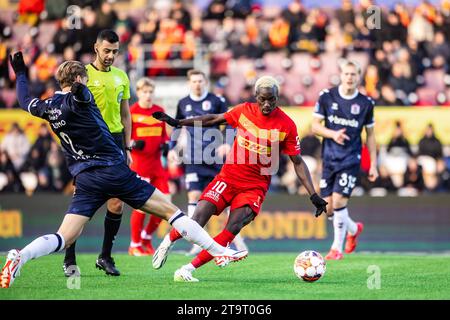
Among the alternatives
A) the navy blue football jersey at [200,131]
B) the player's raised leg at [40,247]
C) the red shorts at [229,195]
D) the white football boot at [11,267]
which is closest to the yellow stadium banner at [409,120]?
the navy blue football jersey at [200,131]

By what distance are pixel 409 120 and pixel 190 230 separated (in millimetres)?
10882

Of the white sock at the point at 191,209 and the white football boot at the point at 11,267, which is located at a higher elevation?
the white football boot at the point at 11,267

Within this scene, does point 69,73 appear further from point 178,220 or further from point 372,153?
point 372,153

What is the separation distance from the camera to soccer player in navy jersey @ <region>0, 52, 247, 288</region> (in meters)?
9.34

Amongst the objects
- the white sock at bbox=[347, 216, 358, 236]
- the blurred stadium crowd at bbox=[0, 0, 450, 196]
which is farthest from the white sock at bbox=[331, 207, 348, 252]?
the blurred stadium crowd at bbox=[0, 0, 450, 196]

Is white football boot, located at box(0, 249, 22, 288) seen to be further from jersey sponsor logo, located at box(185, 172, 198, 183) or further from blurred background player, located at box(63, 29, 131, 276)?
jersey sponsor logo, located at box(185, 172, 198, 183)

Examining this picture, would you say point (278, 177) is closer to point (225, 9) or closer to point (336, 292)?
point (225, 9)

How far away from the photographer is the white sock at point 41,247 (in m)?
9.16

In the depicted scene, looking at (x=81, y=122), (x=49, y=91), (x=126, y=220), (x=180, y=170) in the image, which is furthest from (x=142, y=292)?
(x=49, y=91)

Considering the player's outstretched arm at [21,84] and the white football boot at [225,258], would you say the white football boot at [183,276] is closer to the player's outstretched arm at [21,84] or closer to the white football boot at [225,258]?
the white football boot at [225,258]

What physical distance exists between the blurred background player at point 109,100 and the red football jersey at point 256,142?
1.40 m

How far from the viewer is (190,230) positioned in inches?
384

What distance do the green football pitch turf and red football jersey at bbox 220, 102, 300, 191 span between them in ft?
3.96
